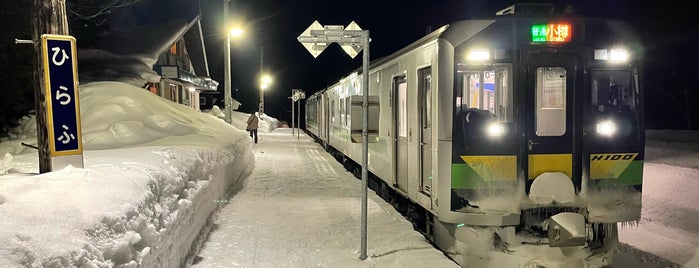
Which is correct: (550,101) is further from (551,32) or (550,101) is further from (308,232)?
(308,232)

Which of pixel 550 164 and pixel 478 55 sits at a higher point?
pixel 478 55

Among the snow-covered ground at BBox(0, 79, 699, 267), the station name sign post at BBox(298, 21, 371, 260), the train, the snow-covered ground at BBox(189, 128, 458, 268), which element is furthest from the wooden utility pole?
the train

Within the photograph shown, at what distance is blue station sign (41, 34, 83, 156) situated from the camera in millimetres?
5359

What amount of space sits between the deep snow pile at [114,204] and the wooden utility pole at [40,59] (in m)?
0.32

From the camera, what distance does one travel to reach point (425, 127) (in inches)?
279

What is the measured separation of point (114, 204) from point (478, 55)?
13.3 ft

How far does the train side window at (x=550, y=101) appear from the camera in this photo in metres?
6.23

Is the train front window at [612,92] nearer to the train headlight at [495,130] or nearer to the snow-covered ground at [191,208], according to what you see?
the train headlight at [495,130]

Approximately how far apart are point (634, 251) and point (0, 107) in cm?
1434

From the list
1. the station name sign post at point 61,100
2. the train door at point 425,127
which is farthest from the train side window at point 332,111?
the station name sign post at point 61,100

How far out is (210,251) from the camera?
6566 millimetres

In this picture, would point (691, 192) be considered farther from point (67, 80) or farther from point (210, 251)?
point (67, 80)

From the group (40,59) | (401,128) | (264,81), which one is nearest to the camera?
(40,59)

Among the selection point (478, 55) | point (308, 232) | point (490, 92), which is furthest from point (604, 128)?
point (308, 232)
